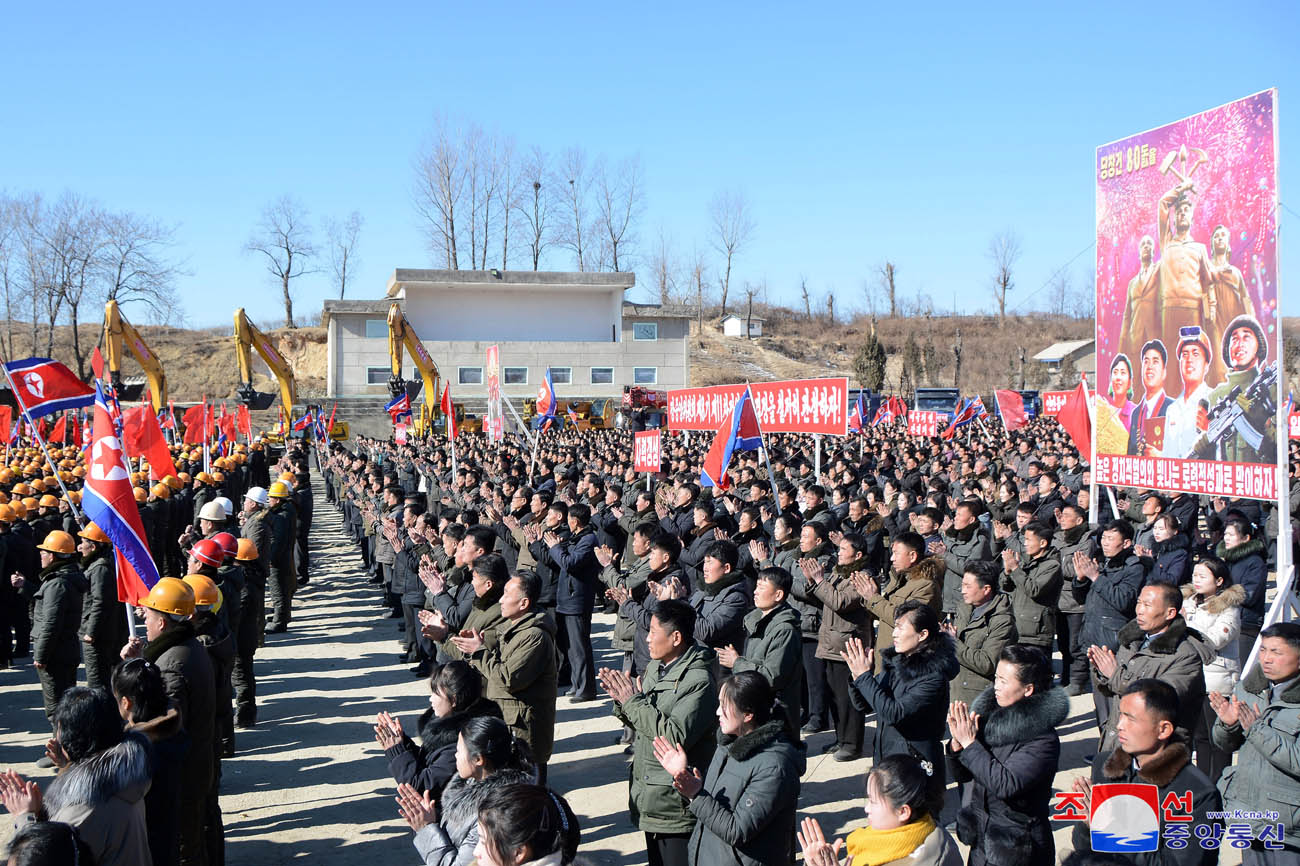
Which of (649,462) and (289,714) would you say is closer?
(289,714)

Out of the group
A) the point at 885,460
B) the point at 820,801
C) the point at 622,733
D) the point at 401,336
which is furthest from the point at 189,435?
the point at 820,801

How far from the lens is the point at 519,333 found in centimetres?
5634

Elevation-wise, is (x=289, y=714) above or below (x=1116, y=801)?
below

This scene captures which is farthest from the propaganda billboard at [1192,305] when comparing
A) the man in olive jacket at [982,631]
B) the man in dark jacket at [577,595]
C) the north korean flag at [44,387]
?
the north korean flag at [44,387]

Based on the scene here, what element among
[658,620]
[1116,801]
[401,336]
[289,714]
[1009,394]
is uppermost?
[401,336]

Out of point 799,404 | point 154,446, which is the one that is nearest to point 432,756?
point 799,404

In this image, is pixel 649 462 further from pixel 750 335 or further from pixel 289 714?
pixel 750 335

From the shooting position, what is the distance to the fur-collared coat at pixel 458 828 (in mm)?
3193

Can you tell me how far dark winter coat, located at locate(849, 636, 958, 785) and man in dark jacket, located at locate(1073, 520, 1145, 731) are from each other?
255 cm

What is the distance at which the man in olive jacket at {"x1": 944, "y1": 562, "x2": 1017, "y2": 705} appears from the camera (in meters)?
5.82

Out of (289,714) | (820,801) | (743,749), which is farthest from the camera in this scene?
(289,714)

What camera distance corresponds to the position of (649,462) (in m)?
13.8

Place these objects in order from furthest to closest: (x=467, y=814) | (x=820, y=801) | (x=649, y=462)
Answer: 1. (x=649, y=462)
2. (x=820, y=801)
3. (x=467, y=814)

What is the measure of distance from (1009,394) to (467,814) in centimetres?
1982
